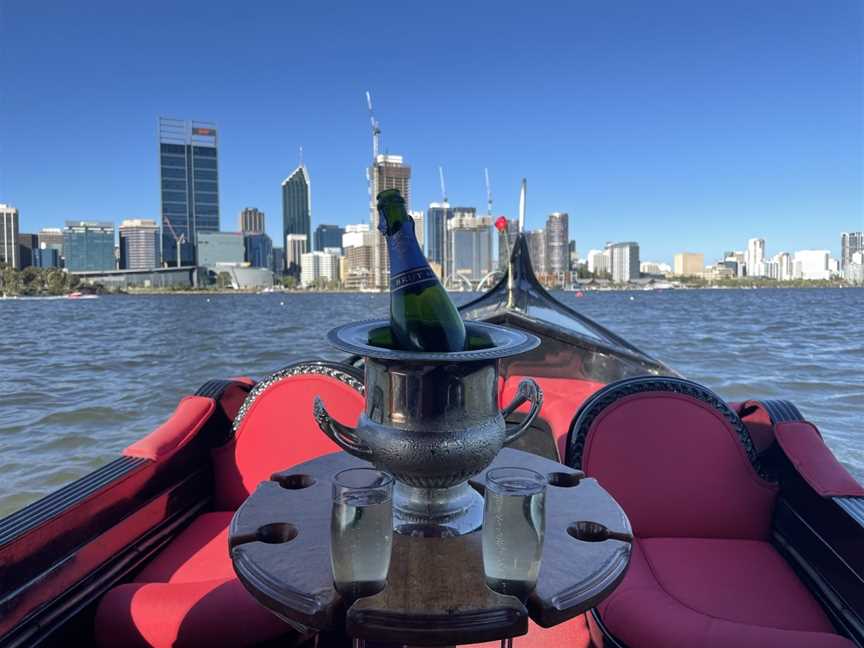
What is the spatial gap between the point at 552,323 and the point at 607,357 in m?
0.46

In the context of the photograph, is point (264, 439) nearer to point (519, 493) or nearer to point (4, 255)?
point (519, 493)

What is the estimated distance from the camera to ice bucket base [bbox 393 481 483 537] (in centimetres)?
96

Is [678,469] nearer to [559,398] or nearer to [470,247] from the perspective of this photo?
[559,398]

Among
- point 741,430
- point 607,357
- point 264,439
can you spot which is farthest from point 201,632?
point 607,357

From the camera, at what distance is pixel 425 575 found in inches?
32.7

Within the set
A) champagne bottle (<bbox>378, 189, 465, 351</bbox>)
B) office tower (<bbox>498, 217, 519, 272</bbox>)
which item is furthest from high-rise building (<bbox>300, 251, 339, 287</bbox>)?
champagne bottle (<bbox>378, 189, 465, 351</bbox>)

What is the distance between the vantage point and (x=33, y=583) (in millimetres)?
1266

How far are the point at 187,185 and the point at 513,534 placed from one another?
325 feet

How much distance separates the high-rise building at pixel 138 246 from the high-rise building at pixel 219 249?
8.77 meters

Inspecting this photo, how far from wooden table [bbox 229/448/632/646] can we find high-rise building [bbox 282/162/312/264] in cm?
11854

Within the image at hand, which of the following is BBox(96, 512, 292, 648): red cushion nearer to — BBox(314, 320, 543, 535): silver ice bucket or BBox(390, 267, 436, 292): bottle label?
BBox(314, 320, 543, 535): silver ice bucket

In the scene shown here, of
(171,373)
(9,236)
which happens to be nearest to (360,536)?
(171,373)

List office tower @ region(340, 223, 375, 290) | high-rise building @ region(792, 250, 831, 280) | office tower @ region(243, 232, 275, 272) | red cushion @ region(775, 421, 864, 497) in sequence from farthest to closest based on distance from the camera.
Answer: office tower @ region(243, 232, 275, 272)
high-rise building @ region(792, 250, 831, 280)
office tower @ region(340, 223, 375, 290)
red cushion @ region(775, 421, 864, 497)

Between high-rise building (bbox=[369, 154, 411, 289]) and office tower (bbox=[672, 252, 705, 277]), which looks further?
office tower (bbox=[672, 252, 705, 277])
